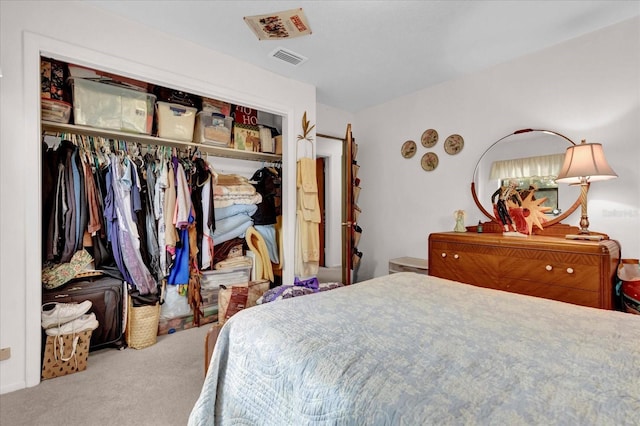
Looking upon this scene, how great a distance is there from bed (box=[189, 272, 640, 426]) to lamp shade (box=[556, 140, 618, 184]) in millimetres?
1268

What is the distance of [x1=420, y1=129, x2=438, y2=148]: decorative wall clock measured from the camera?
334 centimetres

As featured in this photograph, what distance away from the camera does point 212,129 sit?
9.68 ft

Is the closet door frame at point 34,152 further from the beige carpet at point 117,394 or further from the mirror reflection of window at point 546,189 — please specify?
the mirror reflection of window at point 546,189

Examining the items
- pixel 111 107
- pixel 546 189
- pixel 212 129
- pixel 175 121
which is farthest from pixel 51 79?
pixel 546 189

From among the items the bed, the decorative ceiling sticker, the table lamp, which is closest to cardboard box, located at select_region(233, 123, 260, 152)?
the decorative ceiling sticker

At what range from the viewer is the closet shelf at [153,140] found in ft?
7.50

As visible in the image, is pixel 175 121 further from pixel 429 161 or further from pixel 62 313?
pixel 429 161

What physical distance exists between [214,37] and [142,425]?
2702mm

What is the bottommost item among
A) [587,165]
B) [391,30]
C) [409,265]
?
[409,265]

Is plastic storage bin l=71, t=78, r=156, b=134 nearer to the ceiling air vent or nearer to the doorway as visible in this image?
the ceiling air vent

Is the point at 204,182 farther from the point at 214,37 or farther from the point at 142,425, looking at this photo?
the point at 142,425

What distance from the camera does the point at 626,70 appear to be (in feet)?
7.19

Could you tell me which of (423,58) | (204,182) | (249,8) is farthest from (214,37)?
(423,58)

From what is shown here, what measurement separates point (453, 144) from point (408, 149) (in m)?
0.55
